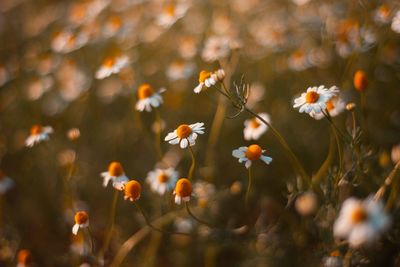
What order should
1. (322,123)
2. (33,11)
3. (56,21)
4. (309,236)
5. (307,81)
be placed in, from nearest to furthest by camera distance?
(309,236), (322,123), (307,81), (56,21), (33,11)

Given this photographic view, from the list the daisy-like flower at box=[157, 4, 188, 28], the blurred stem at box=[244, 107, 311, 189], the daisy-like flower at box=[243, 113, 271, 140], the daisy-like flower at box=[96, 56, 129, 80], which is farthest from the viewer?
the daisy-like flower at box=[157, 4, 188, 28]

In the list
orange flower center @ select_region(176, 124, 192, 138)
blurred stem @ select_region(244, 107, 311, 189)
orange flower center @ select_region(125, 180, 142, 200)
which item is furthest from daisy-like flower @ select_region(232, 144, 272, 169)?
orange flower center @ select_region(125, 180, 142, 200)

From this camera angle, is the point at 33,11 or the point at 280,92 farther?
the point at 33,11

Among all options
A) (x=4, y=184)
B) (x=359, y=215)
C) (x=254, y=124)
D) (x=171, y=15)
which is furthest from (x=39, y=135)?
(x=359, y=215)

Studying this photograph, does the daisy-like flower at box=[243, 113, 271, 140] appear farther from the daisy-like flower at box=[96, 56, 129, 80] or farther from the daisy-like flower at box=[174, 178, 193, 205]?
the daisy-like flower at box=[96, 56, 129, 80]

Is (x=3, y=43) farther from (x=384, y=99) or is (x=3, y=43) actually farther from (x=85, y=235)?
(x=384, y=99)

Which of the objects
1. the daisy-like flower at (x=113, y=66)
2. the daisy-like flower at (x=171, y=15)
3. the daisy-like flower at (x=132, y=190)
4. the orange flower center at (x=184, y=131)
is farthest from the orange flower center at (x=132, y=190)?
the daisy-like flower at (x=171, y=15)

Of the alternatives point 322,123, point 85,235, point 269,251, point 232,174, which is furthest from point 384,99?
point 85,235
